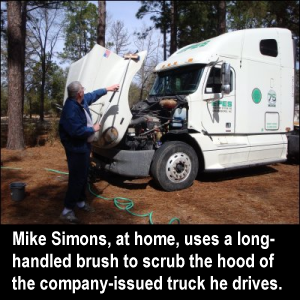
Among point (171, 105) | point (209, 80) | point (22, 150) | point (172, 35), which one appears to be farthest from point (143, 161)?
point (172, 35)

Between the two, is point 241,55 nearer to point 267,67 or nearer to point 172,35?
point 267,67

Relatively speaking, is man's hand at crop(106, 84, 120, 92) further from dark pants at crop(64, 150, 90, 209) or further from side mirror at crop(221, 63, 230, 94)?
side mirror at crop(221, 63, 230, 94)

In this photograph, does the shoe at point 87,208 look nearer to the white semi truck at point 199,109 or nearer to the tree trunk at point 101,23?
the white semi truck at point 199,109

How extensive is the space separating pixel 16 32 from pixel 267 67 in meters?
7.46

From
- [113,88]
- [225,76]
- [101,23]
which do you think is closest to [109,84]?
[113,88]

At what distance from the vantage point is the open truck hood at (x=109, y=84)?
203 inches

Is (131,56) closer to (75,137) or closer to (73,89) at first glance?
(73,89)

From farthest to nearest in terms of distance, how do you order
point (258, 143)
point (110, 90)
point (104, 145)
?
1. point (258, 143)
2. point (104, 145)
3. point (110, 90)

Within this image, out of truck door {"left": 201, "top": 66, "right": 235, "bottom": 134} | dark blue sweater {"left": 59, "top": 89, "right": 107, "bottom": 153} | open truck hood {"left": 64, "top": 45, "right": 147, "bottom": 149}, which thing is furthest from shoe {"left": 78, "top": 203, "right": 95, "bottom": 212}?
truck door {"left": 201, "top": 66, "right": 235, "bottom": 134}

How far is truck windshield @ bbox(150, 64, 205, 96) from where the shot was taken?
20.4 ft

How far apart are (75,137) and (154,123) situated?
2.20m

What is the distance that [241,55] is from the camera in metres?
6.49

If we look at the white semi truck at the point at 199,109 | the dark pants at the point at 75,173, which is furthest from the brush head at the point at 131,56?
the dark pants at the point at 75,173

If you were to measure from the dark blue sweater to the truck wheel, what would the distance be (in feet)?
5.74
